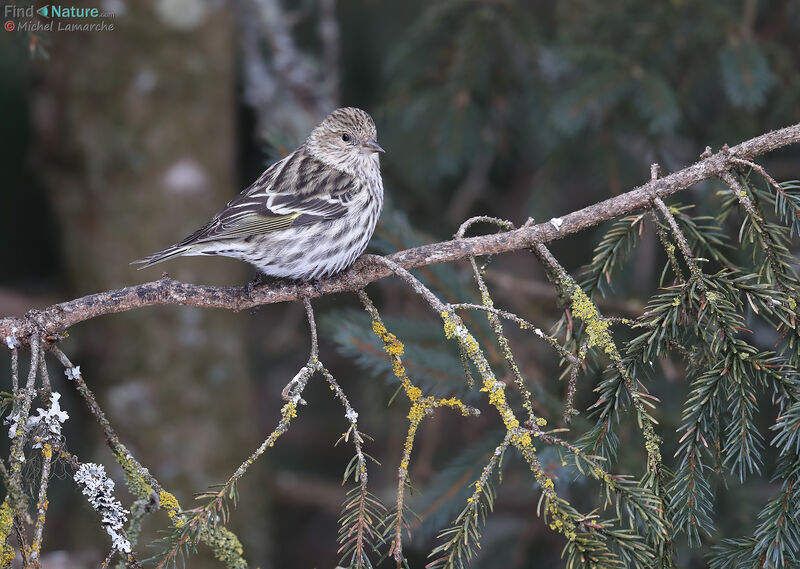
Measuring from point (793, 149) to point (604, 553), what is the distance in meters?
2.67

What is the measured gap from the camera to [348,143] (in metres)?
3.17

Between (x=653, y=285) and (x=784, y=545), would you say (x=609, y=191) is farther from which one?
(x=784, y=545)

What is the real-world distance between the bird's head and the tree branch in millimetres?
1033

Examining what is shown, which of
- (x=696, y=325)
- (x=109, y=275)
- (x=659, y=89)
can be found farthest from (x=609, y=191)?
(x=109, y=275)

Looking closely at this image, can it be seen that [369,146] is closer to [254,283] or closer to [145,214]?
A: [254,283]

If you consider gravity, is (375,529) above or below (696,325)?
below

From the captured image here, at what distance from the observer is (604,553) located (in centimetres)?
141

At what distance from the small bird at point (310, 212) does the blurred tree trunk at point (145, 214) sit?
952 millimetres

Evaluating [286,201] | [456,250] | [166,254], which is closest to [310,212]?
[286,201]

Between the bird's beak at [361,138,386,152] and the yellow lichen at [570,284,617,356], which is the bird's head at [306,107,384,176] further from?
the yellow lichen at [570,284,617,356]

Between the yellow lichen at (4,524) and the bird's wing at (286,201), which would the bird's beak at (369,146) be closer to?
the bird's wing at (286,201)

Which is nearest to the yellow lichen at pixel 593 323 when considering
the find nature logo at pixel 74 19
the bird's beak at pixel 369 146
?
the bird's beak at pixel 369 146

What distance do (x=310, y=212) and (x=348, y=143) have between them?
45 cm

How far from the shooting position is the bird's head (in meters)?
3.15
